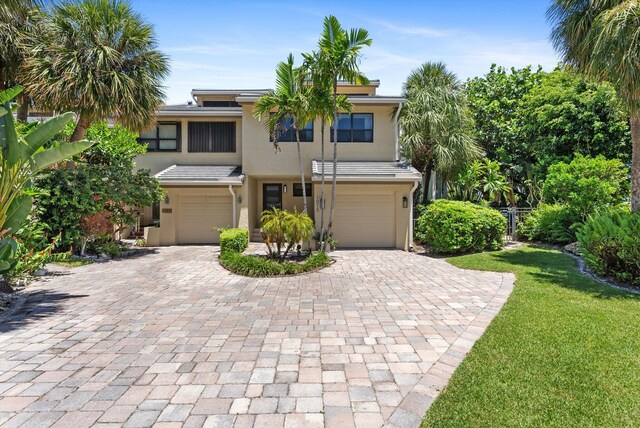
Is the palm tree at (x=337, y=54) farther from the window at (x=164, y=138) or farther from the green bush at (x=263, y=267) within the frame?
the window at (x=164, y=138)

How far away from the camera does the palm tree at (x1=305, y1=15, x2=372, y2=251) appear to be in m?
10.6

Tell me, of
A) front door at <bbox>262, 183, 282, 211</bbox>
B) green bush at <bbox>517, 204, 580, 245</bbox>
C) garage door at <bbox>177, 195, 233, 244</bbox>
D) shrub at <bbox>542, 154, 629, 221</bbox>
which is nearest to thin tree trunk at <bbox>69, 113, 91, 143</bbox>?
garage door at <bbox>177, 195, 233, 244</bbox>

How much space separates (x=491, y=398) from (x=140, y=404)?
3.42 metres

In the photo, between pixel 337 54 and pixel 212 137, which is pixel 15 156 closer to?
pixel 337 54

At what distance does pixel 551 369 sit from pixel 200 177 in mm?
14129

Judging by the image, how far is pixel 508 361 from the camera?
4.13 meters

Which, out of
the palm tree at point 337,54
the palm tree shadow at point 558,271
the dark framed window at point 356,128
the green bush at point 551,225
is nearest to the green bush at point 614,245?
the palm tree shadow at point 558,271

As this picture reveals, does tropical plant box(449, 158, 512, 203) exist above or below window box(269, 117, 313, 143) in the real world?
below

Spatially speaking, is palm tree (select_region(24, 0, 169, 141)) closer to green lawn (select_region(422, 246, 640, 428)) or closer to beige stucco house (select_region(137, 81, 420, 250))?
beige stucco house (select_region(137, 81, 420, 250))

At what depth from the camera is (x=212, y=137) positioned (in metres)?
17.2

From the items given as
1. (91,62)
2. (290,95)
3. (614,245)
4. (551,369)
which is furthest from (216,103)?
(551,369)

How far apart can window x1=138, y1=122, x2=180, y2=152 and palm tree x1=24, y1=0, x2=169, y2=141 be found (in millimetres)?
4577

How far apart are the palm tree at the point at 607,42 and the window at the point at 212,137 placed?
1346 cm

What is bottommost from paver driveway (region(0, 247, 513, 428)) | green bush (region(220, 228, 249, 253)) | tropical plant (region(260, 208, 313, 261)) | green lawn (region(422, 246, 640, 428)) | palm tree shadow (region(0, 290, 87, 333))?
palm tree shadow (region(0, 290, 87, 333))
